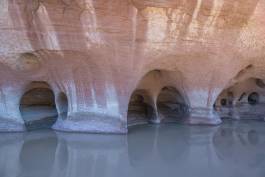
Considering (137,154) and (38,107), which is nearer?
(137,154)

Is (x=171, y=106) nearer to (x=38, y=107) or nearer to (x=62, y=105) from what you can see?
(x=62, y=105)

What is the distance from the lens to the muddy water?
14.8 feet

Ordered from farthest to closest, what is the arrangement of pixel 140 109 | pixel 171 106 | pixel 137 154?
pixel 171 106
pixel 140 109
pixel 137 154

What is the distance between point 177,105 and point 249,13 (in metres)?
2.55

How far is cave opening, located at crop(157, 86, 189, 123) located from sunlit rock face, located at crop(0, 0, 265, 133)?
1.12ft

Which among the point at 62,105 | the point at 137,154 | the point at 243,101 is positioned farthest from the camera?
the point at 243,101

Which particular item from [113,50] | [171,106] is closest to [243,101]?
[171,106]

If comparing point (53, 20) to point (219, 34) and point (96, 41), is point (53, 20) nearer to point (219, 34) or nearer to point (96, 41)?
point (96, 41)

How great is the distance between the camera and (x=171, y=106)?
27.9 ft

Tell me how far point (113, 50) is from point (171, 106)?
2.88m

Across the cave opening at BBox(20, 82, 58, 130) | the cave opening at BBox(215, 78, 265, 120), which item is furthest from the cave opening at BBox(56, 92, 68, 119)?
the cave opening at BBox(215, 78, 265, 120)

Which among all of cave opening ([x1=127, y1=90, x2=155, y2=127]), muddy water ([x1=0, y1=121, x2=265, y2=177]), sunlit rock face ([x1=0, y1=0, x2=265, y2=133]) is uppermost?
sunlit rock face ([x1=0, y1=0, x2=265, y2=133])

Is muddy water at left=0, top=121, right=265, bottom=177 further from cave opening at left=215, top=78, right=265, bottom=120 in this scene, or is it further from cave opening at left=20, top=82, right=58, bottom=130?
A: cave opening at left=215, top=78, right=265, bottom=120

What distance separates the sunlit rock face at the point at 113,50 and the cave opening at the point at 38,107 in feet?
1.02
